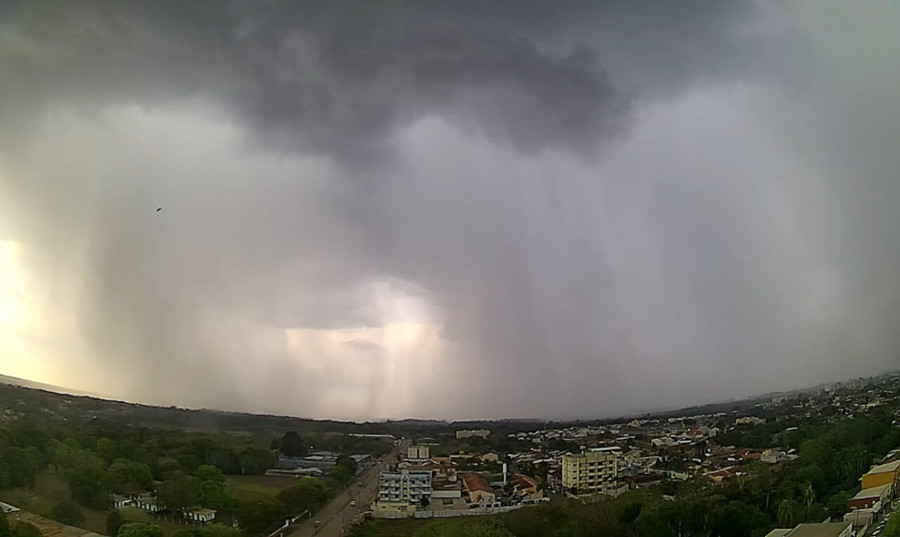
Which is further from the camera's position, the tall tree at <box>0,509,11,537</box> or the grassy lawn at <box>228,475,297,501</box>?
the grassy lawn at <box>228,475,297,501</box>

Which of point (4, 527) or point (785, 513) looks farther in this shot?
point (785, 513)

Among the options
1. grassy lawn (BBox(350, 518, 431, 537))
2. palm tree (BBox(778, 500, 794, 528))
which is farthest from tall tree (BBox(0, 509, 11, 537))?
palm tree (BBox(778, 500, 794, 528))

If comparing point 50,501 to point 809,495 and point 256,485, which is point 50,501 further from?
point 809,495

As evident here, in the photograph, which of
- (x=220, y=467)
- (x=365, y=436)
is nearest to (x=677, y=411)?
(x=365, y=436)

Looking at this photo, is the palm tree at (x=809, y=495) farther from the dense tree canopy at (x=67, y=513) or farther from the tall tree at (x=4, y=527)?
the tall tree at (x=4, y=527)

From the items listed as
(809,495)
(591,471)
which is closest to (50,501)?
(591,471)

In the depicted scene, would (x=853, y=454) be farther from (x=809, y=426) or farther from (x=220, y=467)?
(x=220, y=467)

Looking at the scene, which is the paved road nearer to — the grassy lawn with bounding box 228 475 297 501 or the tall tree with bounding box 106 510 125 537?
the grassy lawn with bounding box 228 475 297 501
